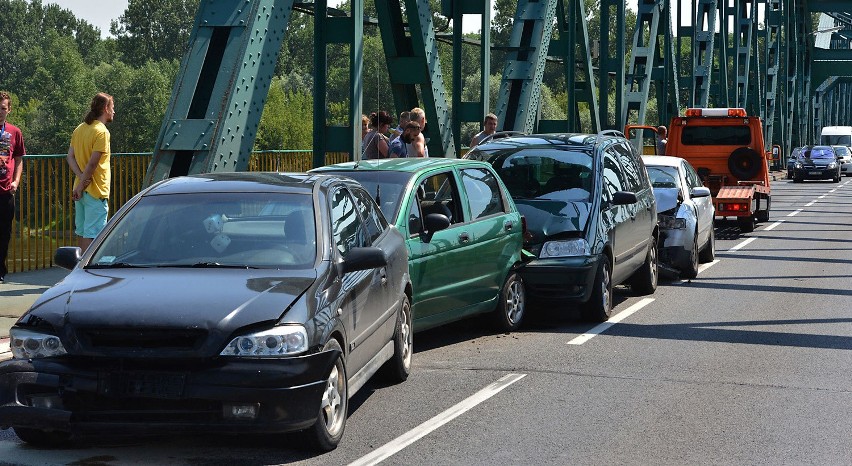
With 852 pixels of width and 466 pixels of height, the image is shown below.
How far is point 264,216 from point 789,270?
12.1m

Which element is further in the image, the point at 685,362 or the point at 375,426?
the point at 685,362

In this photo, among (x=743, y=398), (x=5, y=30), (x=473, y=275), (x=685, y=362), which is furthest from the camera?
(x=5, y=30)

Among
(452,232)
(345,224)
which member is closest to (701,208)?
(452,232)

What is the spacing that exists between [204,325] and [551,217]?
635 centimetres

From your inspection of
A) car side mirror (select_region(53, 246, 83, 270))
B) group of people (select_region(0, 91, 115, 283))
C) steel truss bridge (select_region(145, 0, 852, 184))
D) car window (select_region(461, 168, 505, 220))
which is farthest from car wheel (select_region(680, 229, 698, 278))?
car side mirror (select_region(53, 246, 83, 270))

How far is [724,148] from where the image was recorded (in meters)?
26.1

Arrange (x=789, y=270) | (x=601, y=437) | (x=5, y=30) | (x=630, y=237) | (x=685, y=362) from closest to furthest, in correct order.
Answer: (x=601, y=437) < (x=685, y=362) < (x=630, y=237) < (x=789, y=270) < (x=5, y=30)

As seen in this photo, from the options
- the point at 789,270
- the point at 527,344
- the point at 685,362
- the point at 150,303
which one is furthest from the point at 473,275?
the point at 789,270

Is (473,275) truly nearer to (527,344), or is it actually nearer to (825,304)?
(527,344)

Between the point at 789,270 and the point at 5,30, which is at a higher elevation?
the point at 5,30

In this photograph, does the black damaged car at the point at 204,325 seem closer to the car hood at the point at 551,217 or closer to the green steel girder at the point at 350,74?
the car hood at the point at 551,217

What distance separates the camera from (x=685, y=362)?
32.3 ft

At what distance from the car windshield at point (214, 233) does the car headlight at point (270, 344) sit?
0.80m

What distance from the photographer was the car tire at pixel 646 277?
14.4m
